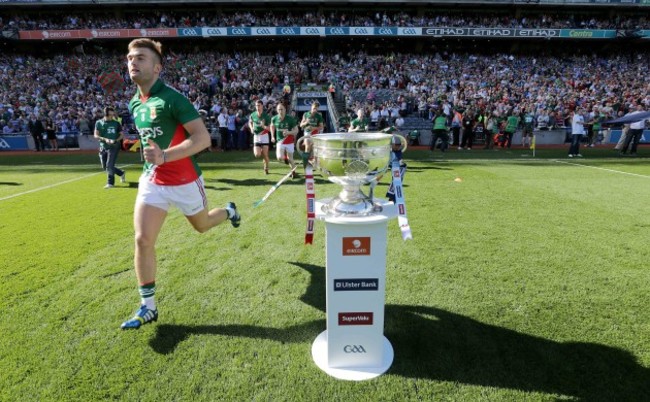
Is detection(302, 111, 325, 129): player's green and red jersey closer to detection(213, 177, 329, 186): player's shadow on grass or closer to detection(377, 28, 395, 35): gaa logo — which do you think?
detection(213, 177, 329, 186): player's shadow on grass

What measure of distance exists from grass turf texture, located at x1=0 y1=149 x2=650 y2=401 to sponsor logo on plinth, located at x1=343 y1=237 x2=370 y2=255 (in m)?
0.83

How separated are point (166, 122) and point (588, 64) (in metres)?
40.0

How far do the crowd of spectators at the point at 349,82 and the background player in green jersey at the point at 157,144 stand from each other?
55.7ft

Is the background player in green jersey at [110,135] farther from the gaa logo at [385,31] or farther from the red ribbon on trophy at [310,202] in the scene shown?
the gaa logo at [385,31]

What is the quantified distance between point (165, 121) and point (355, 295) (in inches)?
75.5

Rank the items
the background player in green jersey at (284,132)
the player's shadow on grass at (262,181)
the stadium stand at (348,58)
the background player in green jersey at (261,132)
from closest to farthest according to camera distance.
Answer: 1. the player's shadow on grass at (262,181)
2. the background player in green jersey at (284,132)
3. the background player in green jersey at (261,132)
4. the stadium stand at (348,58)

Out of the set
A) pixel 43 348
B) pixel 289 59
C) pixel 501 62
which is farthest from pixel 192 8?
pixel 43 348

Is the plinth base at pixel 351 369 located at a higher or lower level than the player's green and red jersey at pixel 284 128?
lower

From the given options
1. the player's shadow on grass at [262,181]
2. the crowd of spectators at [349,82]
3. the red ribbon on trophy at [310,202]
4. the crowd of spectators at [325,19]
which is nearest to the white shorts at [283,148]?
the player's shadow on grass at [262,181]

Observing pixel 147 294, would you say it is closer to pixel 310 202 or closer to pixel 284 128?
pixel 310 202

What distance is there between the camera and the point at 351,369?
95.8 inches

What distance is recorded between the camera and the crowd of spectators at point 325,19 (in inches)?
1284

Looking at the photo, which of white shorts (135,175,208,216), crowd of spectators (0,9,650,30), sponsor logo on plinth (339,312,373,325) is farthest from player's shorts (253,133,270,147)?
crowd of spectators (0,9,650,30)

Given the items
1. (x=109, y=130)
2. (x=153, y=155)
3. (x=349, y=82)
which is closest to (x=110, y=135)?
(x=109, y=130)
